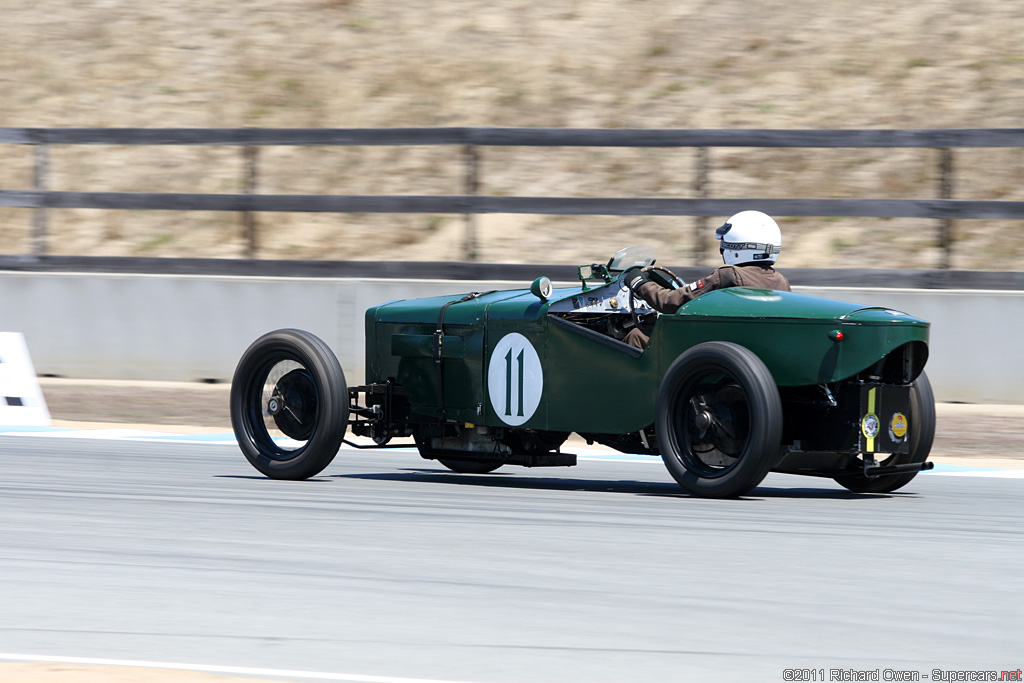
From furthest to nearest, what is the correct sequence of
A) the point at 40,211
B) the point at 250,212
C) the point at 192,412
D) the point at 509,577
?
the point at 40,211 < the point at 250,212 < the point at 192,412 < the point at 509,577

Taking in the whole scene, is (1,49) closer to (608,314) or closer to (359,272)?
(359,272)

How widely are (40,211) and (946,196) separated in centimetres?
905

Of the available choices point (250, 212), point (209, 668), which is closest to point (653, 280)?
point (209, 668)

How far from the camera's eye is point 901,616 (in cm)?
506

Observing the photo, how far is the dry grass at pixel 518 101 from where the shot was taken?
17.5m

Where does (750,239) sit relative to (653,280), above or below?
above

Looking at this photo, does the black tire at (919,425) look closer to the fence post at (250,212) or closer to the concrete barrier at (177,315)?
the concrete barrier at (177,315)

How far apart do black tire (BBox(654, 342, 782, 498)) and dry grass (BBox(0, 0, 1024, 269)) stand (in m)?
9.10

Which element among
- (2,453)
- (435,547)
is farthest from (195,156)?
(435,547)

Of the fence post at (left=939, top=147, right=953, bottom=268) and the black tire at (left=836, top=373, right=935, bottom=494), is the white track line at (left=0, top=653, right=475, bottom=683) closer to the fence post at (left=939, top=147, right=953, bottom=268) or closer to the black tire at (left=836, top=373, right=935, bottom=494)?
the black tire at (left=836, top=373, right=935, bottom=494)

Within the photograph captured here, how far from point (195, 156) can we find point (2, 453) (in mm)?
11224

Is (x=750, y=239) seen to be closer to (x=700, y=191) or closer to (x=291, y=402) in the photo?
(x=291, y=402)

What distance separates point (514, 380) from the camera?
8266 millimetres

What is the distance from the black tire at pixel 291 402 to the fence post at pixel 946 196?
260 inches
